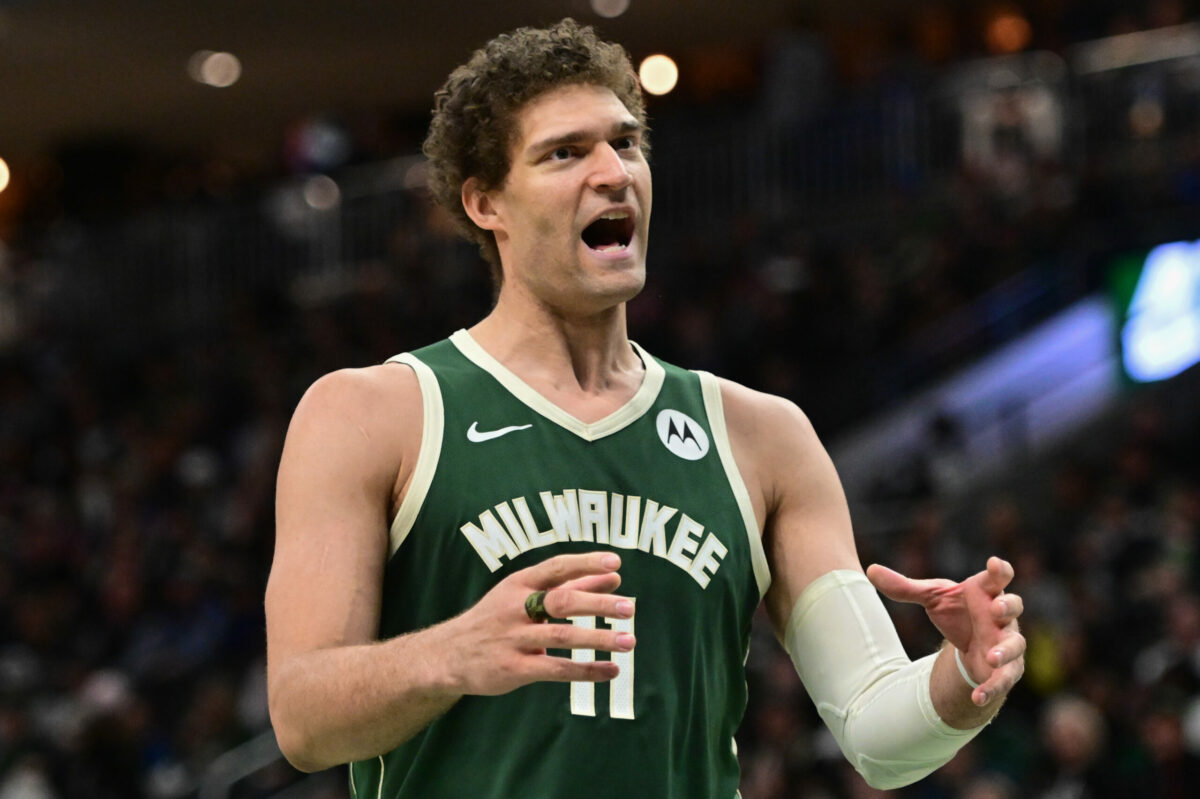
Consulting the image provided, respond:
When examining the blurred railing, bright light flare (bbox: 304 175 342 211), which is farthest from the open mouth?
bright light flare (bbox: 304 175 342 211)

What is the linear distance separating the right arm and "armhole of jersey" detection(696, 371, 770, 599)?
664mm

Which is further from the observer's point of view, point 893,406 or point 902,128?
point 902,128

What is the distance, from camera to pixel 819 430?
1454cm

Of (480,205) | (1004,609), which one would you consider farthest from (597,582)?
(480,205)

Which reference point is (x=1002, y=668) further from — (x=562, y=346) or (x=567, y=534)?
(x=562, y=346)

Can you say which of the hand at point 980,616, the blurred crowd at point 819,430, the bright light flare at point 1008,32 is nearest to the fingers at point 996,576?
the hand at point 980,616

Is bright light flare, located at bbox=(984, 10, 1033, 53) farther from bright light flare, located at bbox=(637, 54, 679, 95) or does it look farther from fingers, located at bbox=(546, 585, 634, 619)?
fingers, located at bbox=(546, 585, 634, 619)

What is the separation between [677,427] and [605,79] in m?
0.76

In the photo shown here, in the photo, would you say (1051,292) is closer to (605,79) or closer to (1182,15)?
(1182,15)

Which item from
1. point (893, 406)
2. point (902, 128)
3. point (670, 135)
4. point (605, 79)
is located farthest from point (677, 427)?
point (670, 135)

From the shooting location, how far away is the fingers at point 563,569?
9.66ft

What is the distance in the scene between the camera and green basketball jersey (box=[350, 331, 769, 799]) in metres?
3.51

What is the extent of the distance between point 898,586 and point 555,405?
82 cm

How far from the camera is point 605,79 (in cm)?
397
